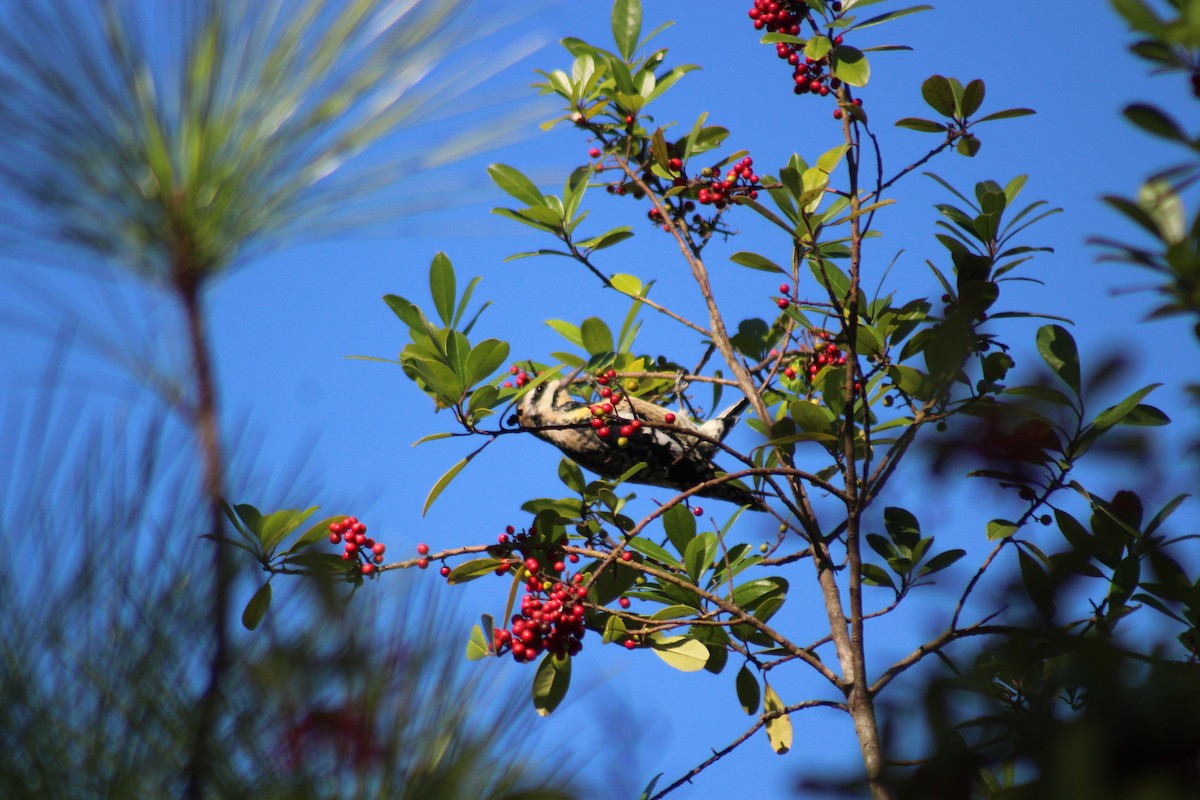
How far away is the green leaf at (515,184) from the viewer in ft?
8.67

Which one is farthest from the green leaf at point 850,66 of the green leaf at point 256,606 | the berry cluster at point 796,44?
the green leaf at point 256,606

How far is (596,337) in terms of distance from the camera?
9.01ft

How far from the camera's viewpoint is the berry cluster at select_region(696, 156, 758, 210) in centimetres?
245

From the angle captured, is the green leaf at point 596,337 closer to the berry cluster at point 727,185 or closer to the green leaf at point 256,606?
the berry cluster at point 727,185

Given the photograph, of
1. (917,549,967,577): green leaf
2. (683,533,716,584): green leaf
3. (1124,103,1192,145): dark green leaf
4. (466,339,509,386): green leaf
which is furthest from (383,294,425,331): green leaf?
(1124,103,1192,145): dark green leaf

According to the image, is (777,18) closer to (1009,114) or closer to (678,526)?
(1009,114)

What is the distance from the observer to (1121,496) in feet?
6.30

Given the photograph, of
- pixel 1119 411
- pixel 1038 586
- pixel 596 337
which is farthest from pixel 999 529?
pixel 596 337

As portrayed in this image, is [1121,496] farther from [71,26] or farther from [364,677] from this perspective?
[71,26]

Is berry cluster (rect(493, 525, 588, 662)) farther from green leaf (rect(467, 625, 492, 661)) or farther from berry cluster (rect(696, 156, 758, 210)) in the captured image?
berry cluster (rect(696, 156, 758, 210))

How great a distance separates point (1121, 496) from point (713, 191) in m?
1.06

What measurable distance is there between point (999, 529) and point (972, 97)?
895mm

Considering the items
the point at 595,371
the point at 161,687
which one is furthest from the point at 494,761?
the point at 595,371

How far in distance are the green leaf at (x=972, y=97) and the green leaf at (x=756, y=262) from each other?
0.50 m
